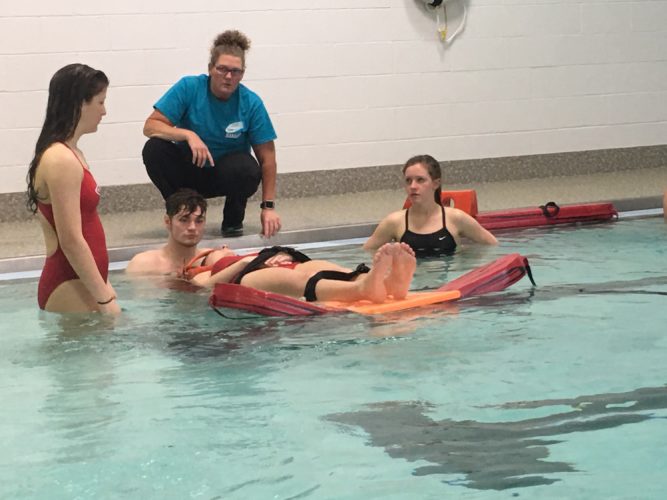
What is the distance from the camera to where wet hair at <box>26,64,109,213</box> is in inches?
209

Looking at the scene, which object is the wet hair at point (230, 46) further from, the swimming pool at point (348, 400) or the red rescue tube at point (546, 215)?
the swimming pool at point (348, 400)

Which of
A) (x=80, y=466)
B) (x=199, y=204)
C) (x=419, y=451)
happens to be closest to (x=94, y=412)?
(x=80, y=466)

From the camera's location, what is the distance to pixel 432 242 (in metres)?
7.55

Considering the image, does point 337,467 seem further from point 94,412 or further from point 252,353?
point 252,353

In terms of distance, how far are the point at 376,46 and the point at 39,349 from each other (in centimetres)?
627

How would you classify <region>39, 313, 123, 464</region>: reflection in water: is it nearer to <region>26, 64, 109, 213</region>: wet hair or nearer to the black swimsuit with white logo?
<region>26, 64, 109, 213</region>: wet hair

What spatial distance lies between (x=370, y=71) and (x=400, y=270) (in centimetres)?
558

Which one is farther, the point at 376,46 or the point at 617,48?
the point at 617,48

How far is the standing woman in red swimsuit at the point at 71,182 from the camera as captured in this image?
5.30m

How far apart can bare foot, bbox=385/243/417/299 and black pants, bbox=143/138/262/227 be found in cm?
294

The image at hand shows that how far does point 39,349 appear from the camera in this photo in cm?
522

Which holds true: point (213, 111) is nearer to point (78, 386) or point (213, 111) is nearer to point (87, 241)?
point (87, 241)

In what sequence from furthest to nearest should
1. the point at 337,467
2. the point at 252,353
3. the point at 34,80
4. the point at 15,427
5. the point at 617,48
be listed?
the point at 617,48
the point at 34,80
the point at 252,353
the point at 15,427
the point at 337,467

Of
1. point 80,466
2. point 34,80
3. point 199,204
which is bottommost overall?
point 80,466
